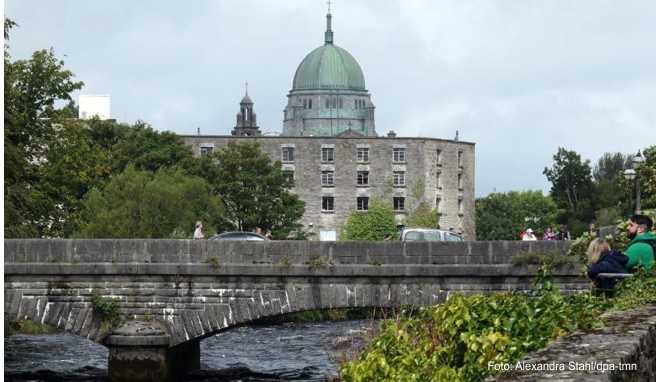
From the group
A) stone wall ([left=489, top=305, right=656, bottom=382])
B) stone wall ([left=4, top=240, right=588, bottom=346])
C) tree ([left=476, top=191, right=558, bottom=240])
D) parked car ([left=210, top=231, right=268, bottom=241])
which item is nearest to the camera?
stone wall ([left=489, top=305, right=656, bottom=382])

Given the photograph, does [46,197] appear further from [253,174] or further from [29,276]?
[253,174]

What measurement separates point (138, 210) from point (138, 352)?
34.7m

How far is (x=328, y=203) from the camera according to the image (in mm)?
138000

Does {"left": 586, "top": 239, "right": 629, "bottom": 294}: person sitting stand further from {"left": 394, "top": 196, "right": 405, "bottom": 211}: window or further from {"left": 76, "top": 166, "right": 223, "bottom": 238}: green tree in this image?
{"left": 394, "top": 196, "right": 405, "bottom": 211}: window

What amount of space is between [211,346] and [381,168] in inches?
3618

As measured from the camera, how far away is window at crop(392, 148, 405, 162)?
451ft

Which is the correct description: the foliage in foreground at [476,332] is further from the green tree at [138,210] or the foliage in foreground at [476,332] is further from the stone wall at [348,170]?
the stone wall at [348,170]

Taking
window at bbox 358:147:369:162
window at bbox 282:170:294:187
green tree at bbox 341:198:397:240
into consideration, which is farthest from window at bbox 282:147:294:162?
green tree at bbox 341:198:397:240

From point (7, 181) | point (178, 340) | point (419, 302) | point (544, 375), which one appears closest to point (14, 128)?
point (7, 181)

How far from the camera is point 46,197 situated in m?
53.0

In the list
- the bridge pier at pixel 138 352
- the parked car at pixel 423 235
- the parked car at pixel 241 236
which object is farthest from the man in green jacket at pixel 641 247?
the parked car at pixel 241 236

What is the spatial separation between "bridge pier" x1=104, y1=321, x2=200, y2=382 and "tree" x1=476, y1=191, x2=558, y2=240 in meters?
123

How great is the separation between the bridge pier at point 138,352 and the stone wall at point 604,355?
2150cm

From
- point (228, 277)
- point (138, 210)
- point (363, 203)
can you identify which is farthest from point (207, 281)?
point (363, 203)
